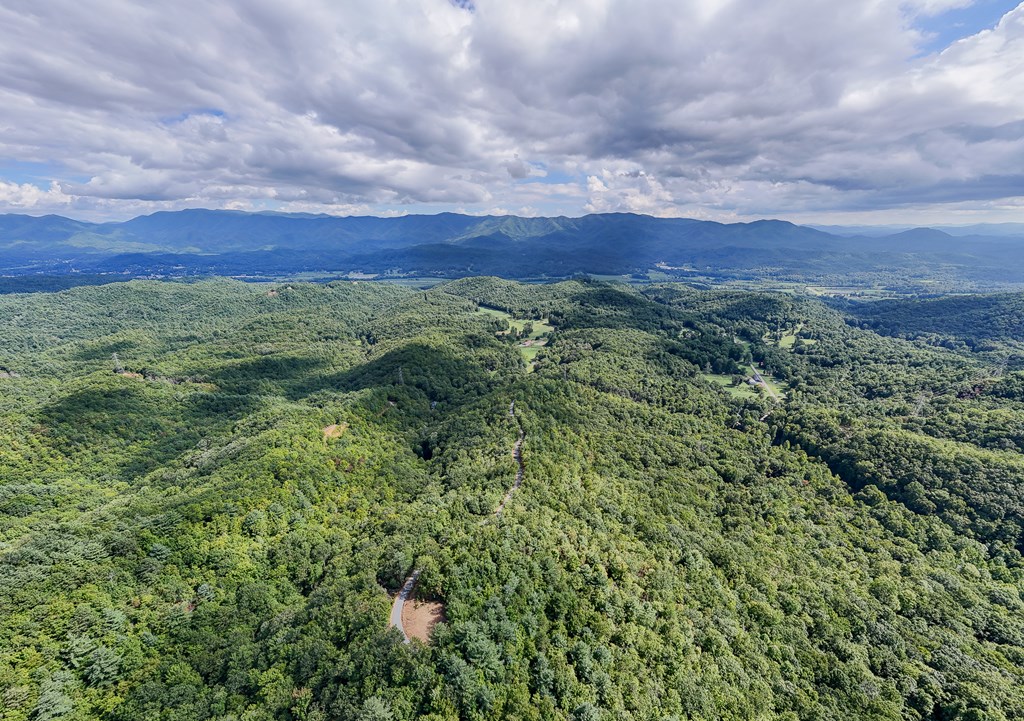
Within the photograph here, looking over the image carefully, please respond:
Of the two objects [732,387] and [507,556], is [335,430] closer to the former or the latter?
[507,556]

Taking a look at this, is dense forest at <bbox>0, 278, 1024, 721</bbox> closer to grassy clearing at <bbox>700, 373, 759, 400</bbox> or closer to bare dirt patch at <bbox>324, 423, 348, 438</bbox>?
bare dirt patch at <bbox>324, 423, 348, 438</bbox>

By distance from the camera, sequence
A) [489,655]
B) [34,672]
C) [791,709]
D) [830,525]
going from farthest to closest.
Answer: [830,525], [791,709], [34,672], [489,655]

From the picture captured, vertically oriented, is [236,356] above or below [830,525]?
above

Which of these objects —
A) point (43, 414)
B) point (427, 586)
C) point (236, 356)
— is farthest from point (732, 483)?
point (236, 356)

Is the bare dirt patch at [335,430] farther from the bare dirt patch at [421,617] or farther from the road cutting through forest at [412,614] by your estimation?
the bare dirt patch at [421,617]

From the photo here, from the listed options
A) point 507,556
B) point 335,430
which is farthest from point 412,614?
point 335,430

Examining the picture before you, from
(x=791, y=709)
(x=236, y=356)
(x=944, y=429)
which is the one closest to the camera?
(x=791, y=709)

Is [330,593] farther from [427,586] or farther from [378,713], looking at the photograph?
[378,713]
